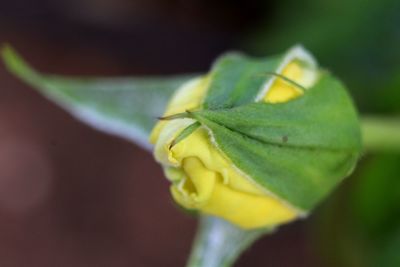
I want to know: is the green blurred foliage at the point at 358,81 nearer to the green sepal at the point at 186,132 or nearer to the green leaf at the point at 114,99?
the green leaf at the point at 114,99

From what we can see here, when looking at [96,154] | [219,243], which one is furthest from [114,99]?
[96,154]

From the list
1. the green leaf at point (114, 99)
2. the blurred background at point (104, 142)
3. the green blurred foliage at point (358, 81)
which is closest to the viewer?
the green leaf at point (114, 99)

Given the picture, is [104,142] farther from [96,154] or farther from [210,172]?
[210,172]

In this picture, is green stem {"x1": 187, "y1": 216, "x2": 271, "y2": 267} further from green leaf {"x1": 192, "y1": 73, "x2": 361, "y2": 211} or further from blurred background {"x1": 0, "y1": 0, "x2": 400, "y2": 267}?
blurred background {"x1": 0, "y1": 0, "x2": 400, "y2": 267}

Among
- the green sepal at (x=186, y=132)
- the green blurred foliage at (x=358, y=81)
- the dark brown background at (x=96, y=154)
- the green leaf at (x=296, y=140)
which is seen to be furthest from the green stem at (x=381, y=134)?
the dark brown background at (x=96, y=154)

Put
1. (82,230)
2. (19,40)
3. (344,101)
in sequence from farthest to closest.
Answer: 1. (19,40)
2. (82,230)
3. (344,101)

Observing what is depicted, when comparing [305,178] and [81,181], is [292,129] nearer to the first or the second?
[305,178]

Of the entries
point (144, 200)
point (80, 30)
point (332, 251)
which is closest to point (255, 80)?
point (332, 251)
